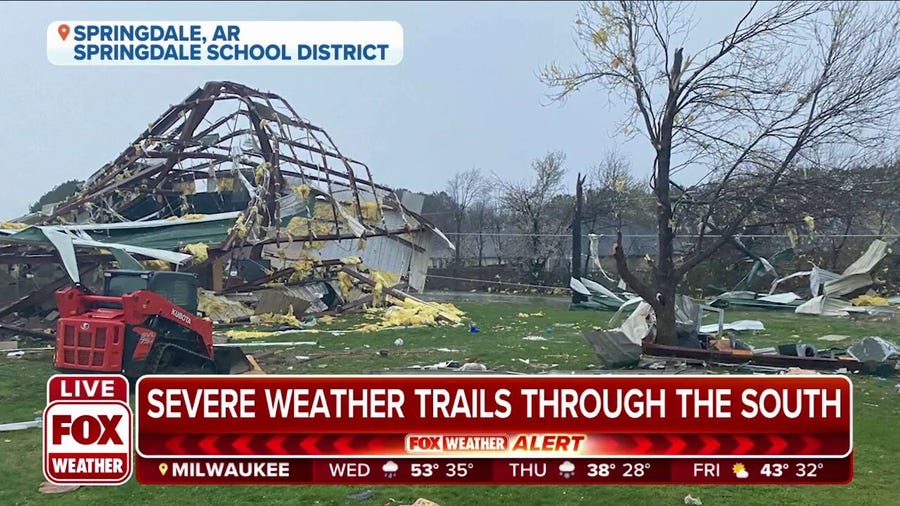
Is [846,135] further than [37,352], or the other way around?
[37,352]

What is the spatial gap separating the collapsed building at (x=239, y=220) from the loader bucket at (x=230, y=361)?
3674 mm

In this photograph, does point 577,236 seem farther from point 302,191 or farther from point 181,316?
point 181,316

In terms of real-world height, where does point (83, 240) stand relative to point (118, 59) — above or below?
below

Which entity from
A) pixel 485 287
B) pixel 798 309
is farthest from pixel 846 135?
pixel 485 287

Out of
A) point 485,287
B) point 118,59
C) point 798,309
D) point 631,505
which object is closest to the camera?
point 631,505

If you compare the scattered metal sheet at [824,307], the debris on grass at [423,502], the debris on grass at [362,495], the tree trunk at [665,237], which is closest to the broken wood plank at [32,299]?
the tree trunk at [665,237]

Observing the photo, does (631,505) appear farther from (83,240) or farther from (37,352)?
(83,240)

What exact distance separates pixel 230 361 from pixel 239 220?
514cm

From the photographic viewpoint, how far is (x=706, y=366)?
22.3 feet

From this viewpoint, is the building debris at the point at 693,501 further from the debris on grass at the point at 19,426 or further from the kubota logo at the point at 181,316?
the kubota logo at the point at 181,316

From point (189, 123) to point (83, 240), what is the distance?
306cm

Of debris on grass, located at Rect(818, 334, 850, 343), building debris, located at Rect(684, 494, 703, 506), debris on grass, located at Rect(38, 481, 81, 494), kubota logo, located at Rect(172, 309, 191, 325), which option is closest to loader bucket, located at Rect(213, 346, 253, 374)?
kubota logo, located at Rect(172, 309, 191, 325)

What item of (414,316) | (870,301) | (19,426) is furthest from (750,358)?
(870,301)

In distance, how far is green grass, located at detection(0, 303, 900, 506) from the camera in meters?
3.33
